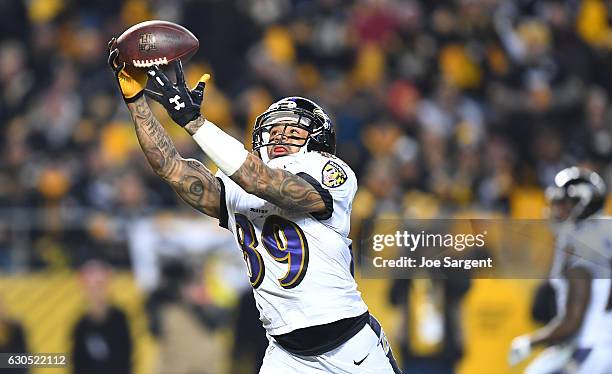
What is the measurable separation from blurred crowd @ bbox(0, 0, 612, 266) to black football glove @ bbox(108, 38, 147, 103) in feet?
15.4

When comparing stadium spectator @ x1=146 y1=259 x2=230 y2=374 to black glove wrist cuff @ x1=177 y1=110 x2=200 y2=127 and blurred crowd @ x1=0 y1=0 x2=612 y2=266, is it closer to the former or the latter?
blurred crowd @ x1=0 y1=0 x2=612 y2=266

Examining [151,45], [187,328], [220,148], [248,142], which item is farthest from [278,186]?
[248,142]

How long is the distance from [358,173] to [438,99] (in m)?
1.61

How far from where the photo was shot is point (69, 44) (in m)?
13.5

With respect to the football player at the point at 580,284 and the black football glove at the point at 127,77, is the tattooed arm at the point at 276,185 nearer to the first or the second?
the black football glove at the point at 127,77

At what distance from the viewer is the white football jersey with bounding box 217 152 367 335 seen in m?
5.06

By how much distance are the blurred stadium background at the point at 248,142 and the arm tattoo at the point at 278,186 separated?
106 inches

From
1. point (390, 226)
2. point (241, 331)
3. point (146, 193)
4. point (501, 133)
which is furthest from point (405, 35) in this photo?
point (390, 226)

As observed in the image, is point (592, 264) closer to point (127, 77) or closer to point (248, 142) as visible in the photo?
point (127, 77)

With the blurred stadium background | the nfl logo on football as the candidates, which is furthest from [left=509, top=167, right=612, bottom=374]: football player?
the nfl logo on football

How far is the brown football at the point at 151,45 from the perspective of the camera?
492cm

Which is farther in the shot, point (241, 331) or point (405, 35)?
point (405, 35)

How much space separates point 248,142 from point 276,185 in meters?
6.42

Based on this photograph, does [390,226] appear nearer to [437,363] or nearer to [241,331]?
[437,363]
